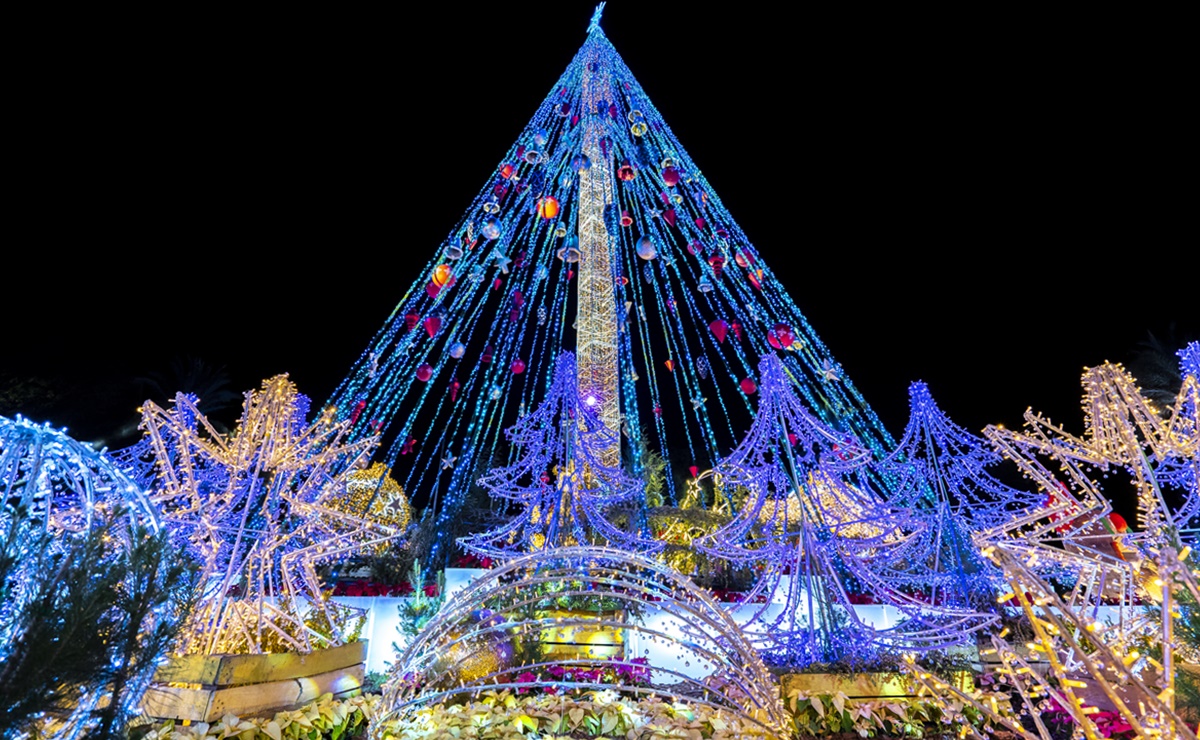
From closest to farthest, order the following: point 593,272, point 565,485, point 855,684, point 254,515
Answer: point 855,684, point 254,515, point 565,485, point 593,272

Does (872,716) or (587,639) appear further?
(587,639)

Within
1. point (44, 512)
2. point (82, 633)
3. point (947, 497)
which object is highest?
point (947, 497)

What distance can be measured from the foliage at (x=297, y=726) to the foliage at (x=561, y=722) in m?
0.44

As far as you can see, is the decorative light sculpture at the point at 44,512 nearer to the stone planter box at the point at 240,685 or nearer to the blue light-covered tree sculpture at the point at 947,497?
the stone planter box at the point at 240,685

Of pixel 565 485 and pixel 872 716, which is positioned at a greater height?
pixel 565 485

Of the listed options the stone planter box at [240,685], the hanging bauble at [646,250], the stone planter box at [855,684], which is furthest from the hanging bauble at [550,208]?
the stone planter box at [855,684]

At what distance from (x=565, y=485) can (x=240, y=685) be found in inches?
274

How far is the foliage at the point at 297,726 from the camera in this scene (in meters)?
5.19

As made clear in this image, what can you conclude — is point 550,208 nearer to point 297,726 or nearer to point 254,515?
point 254,515

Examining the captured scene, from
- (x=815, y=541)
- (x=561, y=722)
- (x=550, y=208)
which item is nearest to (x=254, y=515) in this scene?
(x=561, y=722)

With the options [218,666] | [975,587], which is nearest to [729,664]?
[218,666]

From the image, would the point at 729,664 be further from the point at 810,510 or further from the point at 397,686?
the point at 810,510

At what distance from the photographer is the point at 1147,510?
316 inches

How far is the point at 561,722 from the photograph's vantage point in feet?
17.6
